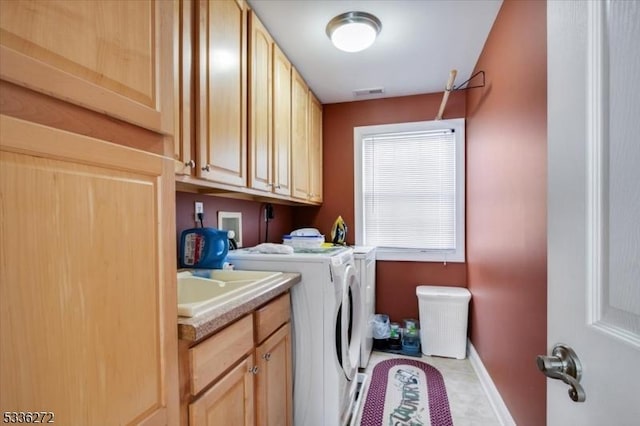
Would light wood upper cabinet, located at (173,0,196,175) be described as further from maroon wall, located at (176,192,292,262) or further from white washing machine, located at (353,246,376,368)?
white washing machine, located at (353,246,376,368)

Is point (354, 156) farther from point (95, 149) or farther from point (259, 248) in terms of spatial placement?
point (95, 149)

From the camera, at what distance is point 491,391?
1.93 m

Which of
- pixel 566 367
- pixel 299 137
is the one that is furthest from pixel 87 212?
pixel 299 137

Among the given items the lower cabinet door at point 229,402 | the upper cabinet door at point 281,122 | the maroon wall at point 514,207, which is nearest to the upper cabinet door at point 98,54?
the lower cabinet door at point 229,402

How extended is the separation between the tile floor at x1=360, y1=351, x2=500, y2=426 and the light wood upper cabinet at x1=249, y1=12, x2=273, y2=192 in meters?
1.64

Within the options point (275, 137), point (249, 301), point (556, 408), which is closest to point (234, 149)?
point (275, 137)

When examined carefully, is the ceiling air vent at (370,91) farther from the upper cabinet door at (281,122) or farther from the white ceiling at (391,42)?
the upper cabinet door at (281,122)

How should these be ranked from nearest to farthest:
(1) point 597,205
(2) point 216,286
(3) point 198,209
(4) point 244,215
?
(1) point 597,205 < (2) point 216,286 < (3) point 198,209 < (4) point 244,215

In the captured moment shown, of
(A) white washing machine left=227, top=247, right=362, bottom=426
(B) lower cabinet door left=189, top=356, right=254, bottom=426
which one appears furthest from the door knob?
(A) white washing machine left=227, top=247, right=362, bottom=426

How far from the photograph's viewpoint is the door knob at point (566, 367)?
0.52 metres

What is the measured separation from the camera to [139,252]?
607 millimetres

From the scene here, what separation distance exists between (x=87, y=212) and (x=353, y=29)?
69.7 inches

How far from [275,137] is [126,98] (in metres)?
1.40

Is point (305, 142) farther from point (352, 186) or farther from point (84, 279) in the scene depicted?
point (84, 279)
